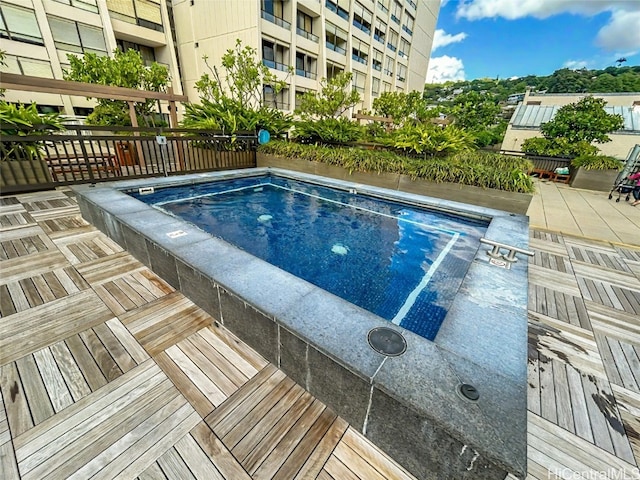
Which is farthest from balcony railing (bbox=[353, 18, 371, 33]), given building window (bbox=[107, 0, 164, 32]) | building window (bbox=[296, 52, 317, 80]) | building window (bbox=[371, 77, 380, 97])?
building window (bbox=[107, 0, 164, 32])

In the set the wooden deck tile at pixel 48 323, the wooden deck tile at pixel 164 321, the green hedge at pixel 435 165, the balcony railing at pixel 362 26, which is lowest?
the wooden deck tile at pixel 164 321

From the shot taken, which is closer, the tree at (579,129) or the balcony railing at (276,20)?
the tree at (579,129)

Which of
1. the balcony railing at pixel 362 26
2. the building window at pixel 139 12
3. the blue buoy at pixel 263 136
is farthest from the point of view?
the balcony railing at pixel 362 26

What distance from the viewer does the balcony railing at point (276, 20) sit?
13602 millimetres

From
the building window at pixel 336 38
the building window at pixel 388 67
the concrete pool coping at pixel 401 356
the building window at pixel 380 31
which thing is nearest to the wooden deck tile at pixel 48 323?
the concrete pool coping at pixel 401 356

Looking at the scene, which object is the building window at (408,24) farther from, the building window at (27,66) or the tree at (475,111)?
the building window at (27,66)

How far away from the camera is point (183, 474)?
124cm

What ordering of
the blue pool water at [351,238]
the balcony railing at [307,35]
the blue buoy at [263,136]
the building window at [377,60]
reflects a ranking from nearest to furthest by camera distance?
the blue pool water at [351,238] < the blue buoy at [263,136] < the balcony railing at [307,35] < the building window at [377,60]

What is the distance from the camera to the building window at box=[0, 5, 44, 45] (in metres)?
10.6

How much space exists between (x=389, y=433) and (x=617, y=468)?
4.07 feet

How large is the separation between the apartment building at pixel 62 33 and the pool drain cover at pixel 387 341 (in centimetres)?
1772

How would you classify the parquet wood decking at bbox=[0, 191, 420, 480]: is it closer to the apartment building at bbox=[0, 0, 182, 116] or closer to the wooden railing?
the wooden railing

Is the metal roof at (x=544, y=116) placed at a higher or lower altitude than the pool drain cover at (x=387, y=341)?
higher

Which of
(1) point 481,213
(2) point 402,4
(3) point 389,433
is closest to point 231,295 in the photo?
(3) point 389,433
